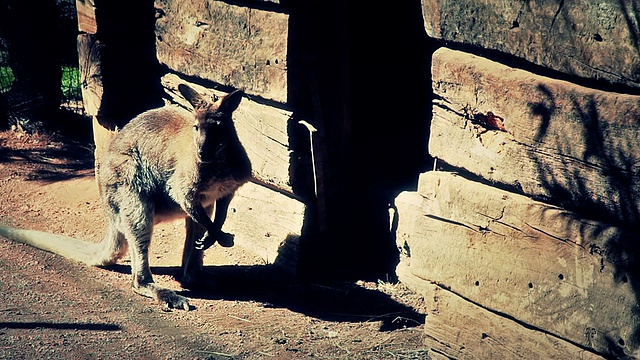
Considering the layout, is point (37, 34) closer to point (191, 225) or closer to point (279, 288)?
point (191, 225)

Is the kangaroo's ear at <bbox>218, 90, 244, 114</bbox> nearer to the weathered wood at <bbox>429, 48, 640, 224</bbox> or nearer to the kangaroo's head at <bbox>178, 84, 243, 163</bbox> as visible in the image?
the kangaroo's head at <bbox>178, 84, 243, 163</bbox>

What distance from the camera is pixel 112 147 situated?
208 inches

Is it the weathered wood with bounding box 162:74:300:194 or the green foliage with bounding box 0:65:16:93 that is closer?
the weathered wood with bounding box 162:74:300:194

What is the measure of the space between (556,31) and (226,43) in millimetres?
2790

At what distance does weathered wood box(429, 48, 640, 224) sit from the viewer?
2930mm

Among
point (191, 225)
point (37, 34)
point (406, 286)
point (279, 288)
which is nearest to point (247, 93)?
point (191, 225)

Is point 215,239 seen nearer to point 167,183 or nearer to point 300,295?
point 167,183

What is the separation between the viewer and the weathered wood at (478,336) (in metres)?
3.36

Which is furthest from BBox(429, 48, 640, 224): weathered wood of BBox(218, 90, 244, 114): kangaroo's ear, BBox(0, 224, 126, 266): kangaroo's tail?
BBox(0, 224, 126, 266): kangaroo's tail

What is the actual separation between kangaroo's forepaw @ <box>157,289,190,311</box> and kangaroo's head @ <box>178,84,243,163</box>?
38.1 inches

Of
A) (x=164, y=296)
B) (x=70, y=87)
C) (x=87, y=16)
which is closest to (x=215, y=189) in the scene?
(x=164, y=296)

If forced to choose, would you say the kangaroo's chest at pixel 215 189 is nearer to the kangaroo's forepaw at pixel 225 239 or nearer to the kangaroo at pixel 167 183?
the kangaroo at pixel 167 183

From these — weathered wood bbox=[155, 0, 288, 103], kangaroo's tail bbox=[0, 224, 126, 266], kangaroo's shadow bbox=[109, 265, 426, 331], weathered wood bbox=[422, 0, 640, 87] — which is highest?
weathered wood bbox=[422, 0, 640, 87]

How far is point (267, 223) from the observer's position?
18.2ft
